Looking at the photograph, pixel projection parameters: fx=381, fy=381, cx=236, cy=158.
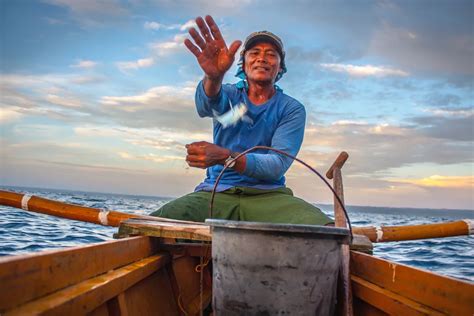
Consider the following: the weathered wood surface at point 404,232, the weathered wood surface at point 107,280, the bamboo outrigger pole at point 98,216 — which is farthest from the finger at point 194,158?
the weathered wood surface at point 404,232

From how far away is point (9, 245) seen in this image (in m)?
8.34

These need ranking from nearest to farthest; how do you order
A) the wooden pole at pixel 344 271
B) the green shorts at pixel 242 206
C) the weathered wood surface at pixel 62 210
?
the wooden pole at pixel 344 271 → the green shorts at pixel 242 206 → the weathered wood surface at pixel 62 210

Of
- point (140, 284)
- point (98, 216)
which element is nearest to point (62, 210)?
point (98, 216)

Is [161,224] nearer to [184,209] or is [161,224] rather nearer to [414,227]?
[184,209]

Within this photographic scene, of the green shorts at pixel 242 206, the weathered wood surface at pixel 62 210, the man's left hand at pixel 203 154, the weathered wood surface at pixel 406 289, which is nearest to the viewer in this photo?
the weathered wood surface at pixel 406 289

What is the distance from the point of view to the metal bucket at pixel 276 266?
1839mm

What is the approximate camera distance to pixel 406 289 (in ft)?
6.77

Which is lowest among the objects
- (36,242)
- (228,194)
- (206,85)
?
(36,242)

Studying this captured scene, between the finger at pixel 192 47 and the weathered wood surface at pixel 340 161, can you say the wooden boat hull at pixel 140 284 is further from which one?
the finger at pixel 192 47

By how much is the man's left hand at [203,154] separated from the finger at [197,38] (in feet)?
2.78

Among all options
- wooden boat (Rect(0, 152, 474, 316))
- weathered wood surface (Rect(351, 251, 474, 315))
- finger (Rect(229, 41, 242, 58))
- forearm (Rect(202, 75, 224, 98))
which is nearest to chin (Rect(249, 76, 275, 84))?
forearm (Rect(202, 75, 224, 98))

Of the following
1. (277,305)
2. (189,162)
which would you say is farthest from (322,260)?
(189,162)

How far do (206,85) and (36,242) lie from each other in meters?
7.71

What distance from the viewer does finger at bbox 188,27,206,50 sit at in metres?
2.89
